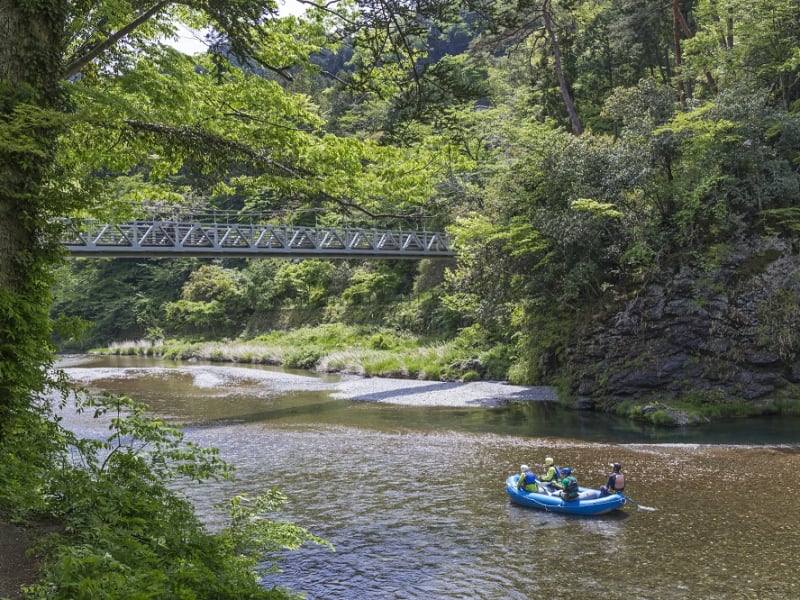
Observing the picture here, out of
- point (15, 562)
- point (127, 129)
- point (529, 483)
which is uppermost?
point (127, 129)

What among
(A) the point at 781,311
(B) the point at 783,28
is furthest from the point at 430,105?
(B) the point at 783,28

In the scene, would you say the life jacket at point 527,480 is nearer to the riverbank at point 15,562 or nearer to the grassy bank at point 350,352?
the riverbank at point 15,562

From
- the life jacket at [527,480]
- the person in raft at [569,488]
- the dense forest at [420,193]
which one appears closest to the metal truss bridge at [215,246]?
the dense forest at [420,193]

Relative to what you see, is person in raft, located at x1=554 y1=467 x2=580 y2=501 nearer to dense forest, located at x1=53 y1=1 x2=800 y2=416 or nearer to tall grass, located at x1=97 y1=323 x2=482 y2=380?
dense forest, located at x1=53 y1=1 x2=800 y2=416

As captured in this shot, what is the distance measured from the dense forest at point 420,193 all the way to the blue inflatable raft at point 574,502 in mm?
4613

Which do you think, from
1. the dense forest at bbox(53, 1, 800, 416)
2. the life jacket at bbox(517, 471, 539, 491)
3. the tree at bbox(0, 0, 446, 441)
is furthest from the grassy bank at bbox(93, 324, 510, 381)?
the tree at bbox(0, 0, 446, 441)

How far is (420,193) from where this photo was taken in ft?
31.3

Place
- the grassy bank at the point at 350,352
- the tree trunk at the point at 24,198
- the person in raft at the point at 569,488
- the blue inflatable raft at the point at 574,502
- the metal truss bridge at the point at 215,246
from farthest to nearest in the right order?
the grassy bank at the point at 350,352 → the metal truss bridge at the point at 215,246 → the person in raft at the point at 569,488 → the blue inflatable raft at the point at 574,502 → the tree trunk at the point at 24,198

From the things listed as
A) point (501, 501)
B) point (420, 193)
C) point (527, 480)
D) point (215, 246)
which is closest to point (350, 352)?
point (215, 246)

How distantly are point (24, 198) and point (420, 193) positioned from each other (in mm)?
5142

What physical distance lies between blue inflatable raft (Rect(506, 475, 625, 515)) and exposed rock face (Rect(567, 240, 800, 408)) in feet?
28.9

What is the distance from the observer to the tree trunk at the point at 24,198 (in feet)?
19.1

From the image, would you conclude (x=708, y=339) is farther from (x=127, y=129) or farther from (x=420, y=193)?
(x=127, y=129)

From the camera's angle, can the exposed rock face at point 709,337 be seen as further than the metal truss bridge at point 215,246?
No
